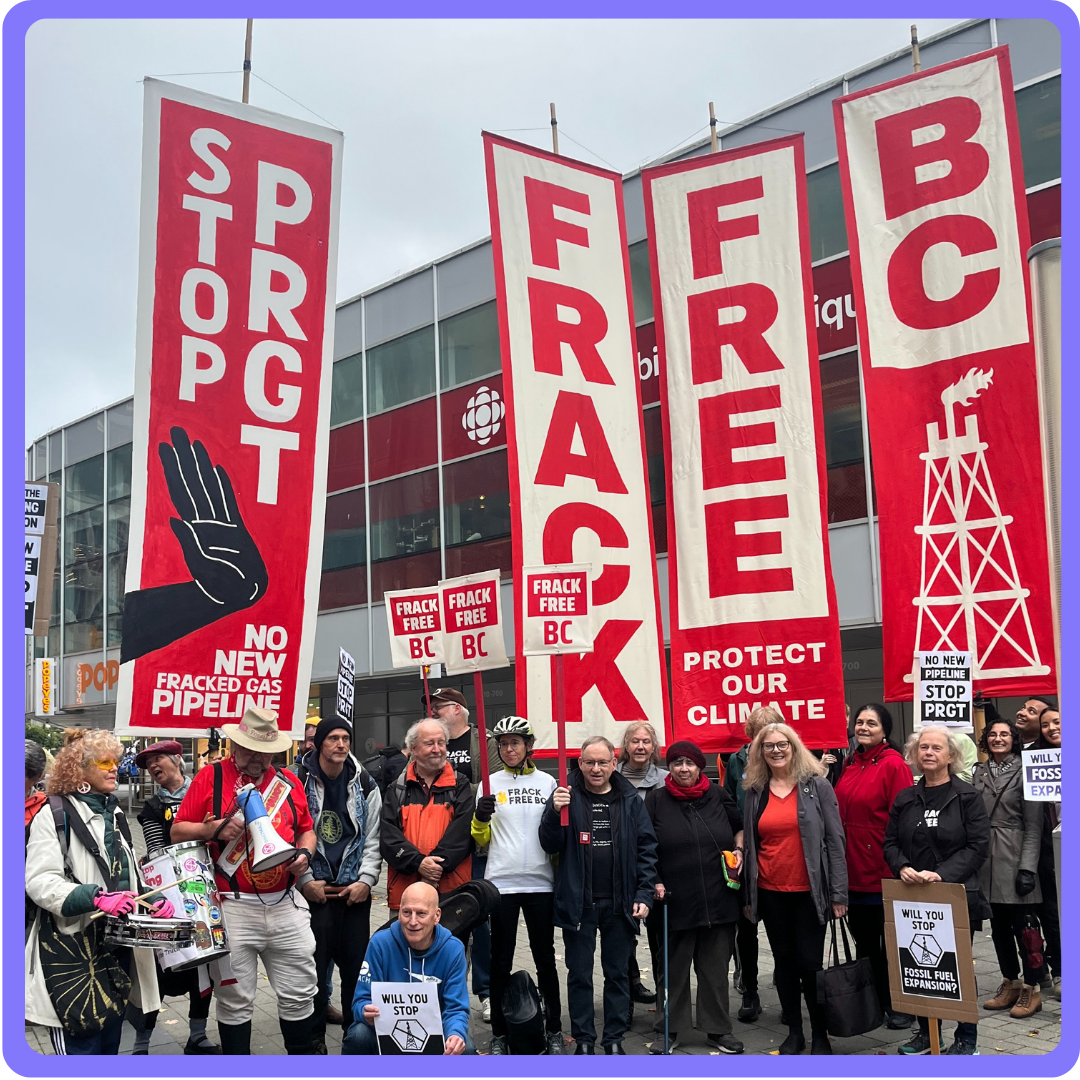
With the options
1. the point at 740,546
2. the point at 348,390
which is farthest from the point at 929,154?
the point at 348,390

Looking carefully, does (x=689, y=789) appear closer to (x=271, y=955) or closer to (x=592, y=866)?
(x=592, y=866)

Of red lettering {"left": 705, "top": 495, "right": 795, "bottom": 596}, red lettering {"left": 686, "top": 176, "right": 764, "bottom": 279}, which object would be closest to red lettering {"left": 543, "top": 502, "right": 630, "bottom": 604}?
red lettering {"left": 705, "top": 495, "right": 795, "bottom": 596}

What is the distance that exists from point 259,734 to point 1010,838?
4.93 m

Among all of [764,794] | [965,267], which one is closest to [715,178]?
[965,267]

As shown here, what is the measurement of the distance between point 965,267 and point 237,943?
24.3 ft

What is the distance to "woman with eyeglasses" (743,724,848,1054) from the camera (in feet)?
22.4

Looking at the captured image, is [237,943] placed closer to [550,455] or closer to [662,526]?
[550,455]

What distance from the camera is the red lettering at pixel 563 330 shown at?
1034 centimetres

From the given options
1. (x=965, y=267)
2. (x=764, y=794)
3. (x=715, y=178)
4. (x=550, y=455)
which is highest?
(x=715, y=178)

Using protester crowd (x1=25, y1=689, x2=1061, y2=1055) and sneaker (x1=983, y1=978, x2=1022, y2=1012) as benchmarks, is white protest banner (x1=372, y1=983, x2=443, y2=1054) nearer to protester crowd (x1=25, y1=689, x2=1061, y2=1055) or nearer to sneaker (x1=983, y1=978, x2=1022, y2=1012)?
protester crowd (x1=25, y1=689, x2=1061, y2=1055)

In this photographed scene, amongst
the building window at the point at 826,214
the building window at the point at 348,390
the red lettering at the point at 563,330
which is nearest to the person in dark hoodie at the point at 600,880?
the red lettering at the point at 563,330

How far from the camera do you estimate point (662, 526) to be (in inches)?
755

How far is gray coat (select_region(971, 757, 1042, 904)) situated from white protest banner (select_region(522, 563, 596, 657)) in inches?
109

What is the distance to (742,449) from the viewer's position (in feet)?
33.4
